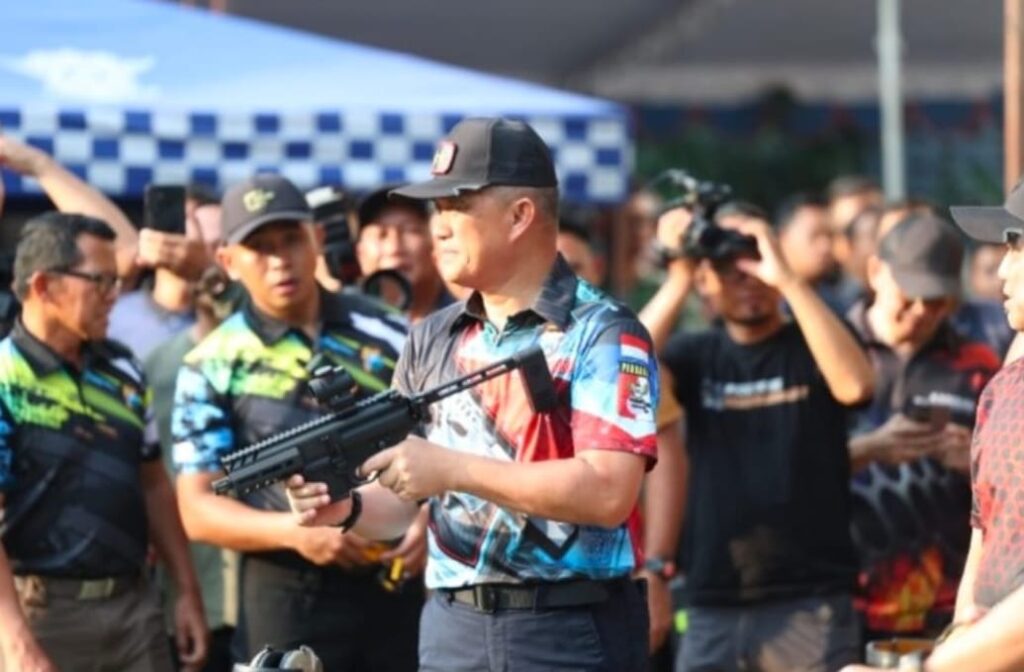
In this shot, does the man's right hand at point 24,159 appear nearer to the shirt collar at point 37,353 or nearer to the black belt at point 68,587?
the shirt collar at point 37,353

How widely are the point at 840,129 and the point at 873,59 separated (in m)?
0.62

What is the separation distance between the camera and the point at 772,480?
764 cm

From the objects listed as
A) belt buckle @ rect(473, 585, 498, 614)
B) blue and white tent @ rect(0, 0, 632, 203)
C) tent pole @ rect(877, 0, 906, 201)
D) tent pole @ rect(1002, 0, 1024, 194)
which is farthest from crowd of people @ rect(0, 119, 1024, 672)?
tent pole @ rect(877, 0, 906, 201)

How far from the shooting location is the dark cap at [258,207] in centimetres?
728

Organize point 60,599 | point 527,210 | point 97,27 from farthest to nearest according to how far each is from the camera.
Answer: point 97,27 < point 60,599 < point 527,210

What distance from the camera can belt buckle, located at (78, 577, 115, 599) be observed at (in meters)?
6.91

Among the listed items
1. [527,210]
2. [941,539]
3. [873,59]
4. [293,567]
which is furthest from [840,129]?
[527,210]

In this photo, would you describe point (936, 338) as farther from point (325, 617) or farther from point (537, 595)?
point (537, 595)

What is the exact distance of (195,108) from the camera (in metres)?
9.27

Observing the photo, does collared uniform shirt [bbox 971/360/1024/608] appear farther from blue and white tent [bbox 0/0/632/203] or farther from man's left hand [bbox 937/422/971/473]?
blue and white tent [bbox 0/0/632/203]

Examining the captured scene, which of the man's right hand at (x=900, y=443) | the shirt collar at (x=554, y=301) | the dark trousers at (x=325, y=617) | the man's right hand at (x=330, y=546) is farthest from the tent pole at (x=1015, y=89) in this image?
the shirt collar at (x=554, y=301)

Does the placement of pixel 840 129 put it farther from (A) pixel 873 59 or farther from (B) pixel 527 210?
(B) pixel 527 210

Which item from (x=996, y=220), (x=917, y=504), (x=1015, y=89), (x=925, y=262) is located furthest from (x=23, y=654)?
(x=1015, y=89)

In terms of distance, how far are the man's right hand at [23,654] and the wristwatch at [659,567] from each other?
2.18m
